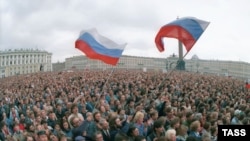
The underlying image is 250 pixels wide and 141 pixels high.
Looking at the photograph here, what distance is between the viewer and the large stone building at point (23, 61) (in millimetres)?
128163

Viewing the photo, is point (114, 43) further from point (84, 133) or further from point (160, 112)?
point (84, 133)

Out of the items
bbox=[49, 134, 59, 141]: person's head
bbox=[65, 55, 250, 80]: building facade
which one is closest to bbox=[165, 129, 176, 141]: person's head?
bbox=[49, 134, 59, 141]: person's head

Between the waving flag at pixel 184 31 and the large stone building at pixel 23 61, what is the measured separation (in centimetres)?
11359

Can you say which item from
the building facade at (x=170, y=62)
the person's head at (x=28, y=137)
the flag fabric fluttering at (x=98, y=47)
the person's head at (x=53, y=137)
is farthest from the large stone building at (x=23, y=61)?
the person's head at (x=53, y=137)

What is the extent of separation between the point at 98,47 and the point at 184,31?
2.69 m

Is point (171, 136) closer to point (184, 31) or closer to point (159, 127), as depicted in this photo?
point (159, 127)

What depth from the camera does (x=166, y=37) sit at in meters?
13.0

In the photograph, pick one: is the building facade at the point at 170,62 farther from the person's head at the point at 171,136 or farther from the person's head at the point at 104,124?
the person's head at the point at 171,136

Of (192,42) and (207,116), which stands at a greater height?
(192,42)

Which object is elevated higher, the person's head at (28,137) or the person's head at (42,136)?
the person's head at (42,136)

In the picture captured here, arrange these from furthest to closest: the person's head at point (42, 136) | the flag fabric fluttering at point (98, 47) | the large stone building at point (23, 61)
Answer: the large stone building at point (23, 61) → the flag fabric fluttering at point (98, 47) → the person's head at point (42, 136)

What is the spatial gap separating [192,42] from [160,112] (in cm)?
368

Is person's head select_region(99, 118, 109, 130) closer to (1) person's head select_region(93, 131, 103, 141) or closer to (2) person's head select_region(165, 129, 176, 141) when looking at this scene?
(1) person's head select_region(93, 131, 103, 141)

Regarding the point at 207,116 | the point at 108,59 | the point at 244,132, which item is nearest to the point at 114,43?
the point at 108,59
